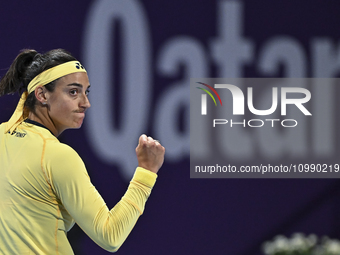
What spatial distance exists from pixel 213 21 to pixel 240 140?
2.74 ft

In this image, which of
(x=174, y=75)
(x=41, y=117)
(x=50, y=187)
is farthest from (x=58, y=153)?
(x=174, y=75)

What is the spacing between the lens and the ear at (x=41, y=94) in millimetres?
1323

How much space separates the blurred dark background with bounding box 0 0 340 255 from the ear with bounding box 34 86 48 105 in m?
1.44

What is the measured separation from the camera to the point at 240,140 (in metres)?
2.83

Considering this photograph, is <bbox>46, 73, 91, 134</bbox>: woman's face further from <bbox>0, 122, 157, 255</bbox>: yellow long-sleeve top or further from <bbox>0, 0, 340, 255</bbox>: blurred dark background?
<bbox>0, 0, 340, 255</bbox>: blurred dark background

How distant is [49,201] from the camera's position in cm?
120

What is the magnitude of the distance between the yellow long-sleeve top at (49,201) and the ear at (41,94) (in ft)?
0.43

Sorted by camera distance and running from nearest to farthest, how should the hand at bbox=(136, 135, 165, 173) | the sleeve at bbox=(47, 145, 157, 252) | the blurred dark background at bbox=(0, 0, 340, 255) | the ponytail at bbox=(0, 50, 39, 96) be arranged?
1. the sleeve at bbox=(47, 145, 157, 252)
2. the hand at bbox=(136, 135, 165, 173)
3. the ponytail at bbox=(0, 50, 39, 96)
4. the blurred dark background at bbox=(0, 0, 340, 255)

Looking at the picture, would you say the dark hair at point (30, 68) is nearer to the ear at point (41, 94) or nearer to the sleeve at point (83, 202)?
the ear at point (41, 94)

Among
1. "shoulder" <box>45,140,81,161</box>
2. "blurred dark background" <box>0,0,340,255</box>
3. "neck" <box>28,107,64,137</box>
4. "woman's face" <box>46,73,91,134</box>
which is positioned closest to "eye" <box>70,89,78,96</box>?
"woman's face" <box>46,73,91,134</box>

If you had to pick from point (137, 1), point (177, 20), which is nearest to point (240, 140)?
point (177, 20)

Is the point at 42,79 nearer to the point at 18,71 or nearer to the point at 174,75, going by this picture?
the point at 18,71

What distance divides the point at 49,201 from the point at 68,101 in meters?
0.33

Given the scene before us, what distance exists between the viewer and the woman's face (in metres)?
1.33
